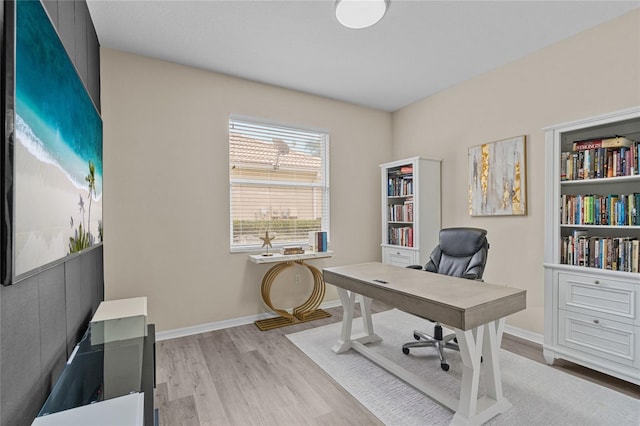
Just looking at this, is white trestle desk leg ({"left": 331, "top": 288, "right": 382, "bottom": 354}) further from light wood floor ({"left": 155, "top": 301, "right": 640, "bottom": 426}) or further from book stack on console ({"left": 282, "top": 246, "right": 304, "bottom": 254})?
book stack on console ({"left": 282, "top": 246, "right": 304, "bottom": 254})

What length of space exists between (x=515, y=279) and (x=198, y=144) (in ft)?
11.7

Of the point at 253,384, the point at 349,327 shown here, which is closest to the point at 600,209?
the point at 349,327

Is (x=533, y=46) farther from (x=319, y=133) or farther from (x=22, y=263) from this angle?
(x=22, y=263)

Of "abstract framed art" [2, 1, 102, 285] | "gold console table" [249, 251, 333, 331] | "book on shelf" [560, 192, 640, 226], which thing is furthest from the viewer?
"gold console table" [249, 251, 333, 331]

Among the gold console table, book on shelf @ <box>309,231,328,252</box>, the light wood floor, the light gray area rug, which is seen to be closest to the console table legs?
the gold console table

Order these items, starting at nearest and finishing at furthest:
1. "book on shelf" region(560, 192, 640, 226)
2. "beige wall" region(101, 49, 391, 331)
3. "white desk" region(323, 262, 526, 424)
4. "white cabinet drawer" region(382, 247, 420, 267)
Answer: "white desk" region(323, 262, 526, 424)
"book on shelf" region(560, 192, 640, 226)
"beige wall" region(101, 49, 391, 331)
"white cabinet drawer" region(382, 247, 420, 267)

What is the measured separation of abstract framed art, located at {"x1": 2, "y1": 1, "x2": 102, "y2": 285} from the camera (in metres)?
0.93

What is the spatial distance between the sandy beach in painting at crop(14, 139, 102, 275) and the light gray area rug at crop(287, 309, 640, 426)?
1.91 metres

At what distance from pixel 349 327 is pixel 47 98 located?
98.6 inches

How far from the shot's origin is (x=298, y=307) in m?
3.69

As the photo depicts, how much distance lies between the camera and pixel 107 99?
2785 millimetres

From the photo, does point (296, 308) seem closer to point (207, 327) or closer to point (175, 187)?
point (207, 327)

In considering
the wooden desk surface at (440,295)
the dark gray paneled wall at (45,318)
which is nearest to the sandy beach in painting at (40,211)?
the dark gray paneled wall at (45,318)

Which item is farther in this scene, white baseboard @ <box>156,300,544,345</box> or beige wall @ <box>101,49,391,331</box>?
white baseboard @ <box>156,300,544,345</box>
